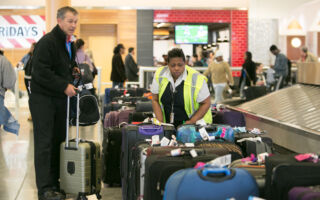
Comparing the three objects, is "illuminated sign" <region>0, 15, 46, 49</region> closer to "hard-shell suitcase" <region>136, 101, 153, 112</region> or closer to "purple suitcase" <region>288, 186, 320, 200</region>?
"hard-shell suitcase" <region>136, 101, 153, 112</region>

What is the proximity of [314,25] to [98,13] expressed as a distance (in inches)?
374

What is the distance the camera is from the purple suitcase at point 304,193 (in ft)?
7.71

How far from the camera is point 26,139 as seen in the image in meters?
9.91

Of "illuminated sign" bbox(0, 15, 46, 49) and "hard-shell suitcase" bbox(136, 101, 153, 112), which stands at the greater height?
"illuminated sign" bbox(0, 15, 46, 49)

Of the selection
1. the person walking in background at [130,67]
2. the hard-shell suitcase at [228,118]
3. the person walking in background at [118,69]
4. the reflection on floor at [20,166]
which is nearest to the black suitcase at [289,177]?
the reflection on floor at [20,166]

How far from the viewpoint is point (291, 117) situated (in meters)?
8.54

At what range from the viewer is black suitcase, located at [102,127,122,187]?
588cm

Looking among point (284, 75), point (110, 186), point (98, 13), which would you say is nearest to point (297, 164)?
point (110, 186)

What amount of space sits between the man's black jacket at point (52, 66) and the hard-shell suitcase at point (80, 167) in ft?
0.81

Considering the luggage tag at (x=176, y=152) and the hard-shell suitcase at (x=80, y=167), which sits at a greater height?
the luggage tag at (x=176, y=152)

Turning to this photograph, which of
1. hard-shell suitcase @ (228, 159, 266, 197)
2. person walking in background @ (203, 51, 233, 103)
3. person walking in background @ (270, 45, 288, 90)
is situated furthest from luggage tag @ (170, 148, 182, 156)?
person walking in background @ (270, 45, 288, 90)

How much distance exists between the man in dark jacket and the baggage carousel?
274cm

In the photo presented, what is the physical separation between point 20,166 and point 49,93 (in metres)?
2.50

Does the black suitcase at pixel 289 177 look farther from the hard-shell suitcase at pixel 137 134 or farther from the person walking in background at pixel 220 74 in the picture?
the person walking in background at pixel 220 74
